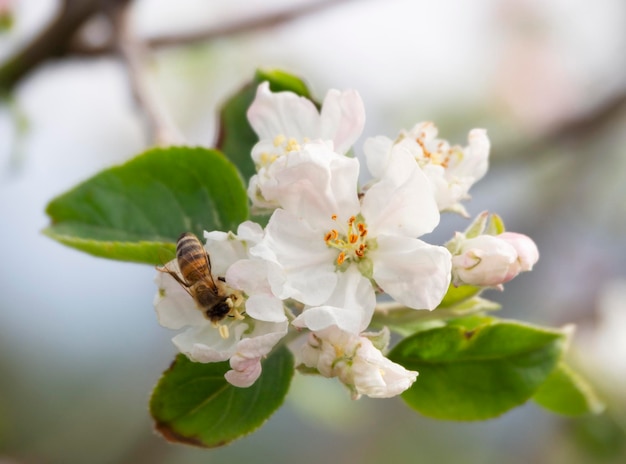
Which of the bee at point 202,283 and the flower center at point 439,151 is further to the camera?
the flower center at point 439,151

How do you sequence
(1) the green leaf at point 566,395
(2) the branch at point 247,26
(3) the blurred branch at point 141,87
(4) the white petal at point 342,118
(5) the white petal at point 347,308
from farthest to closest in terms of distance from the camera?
1. (2) the branch at point 247,26
2. (3) the blurred branch at point 141,87
3. (1) the green leaf at point 566,395
4. (4) the white petal at point 342,118
5. (5) the white petal at point 347,308

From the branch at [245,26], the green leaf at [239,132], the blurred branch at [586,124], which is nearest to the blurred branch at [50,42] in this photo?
the branch at [245,26]

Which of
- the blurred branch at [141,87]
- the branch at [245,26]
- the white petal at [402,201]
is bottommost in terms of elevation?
the white petal at [402,201]

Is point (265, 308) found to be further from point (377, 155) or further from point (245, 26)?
point (245, 26)

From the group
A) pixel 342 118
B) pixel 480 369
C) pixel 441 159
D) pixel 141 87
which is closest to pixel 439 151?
pixel 441 159

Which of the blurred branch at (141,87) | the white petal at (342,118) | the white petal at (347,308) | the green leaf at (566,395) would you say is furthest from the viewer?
the blurred branch at (141,87)

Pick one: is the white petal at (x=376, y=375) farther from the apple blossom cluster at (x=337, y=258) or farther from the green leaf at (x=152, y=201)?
the green leaf at (x=152, y=201)
